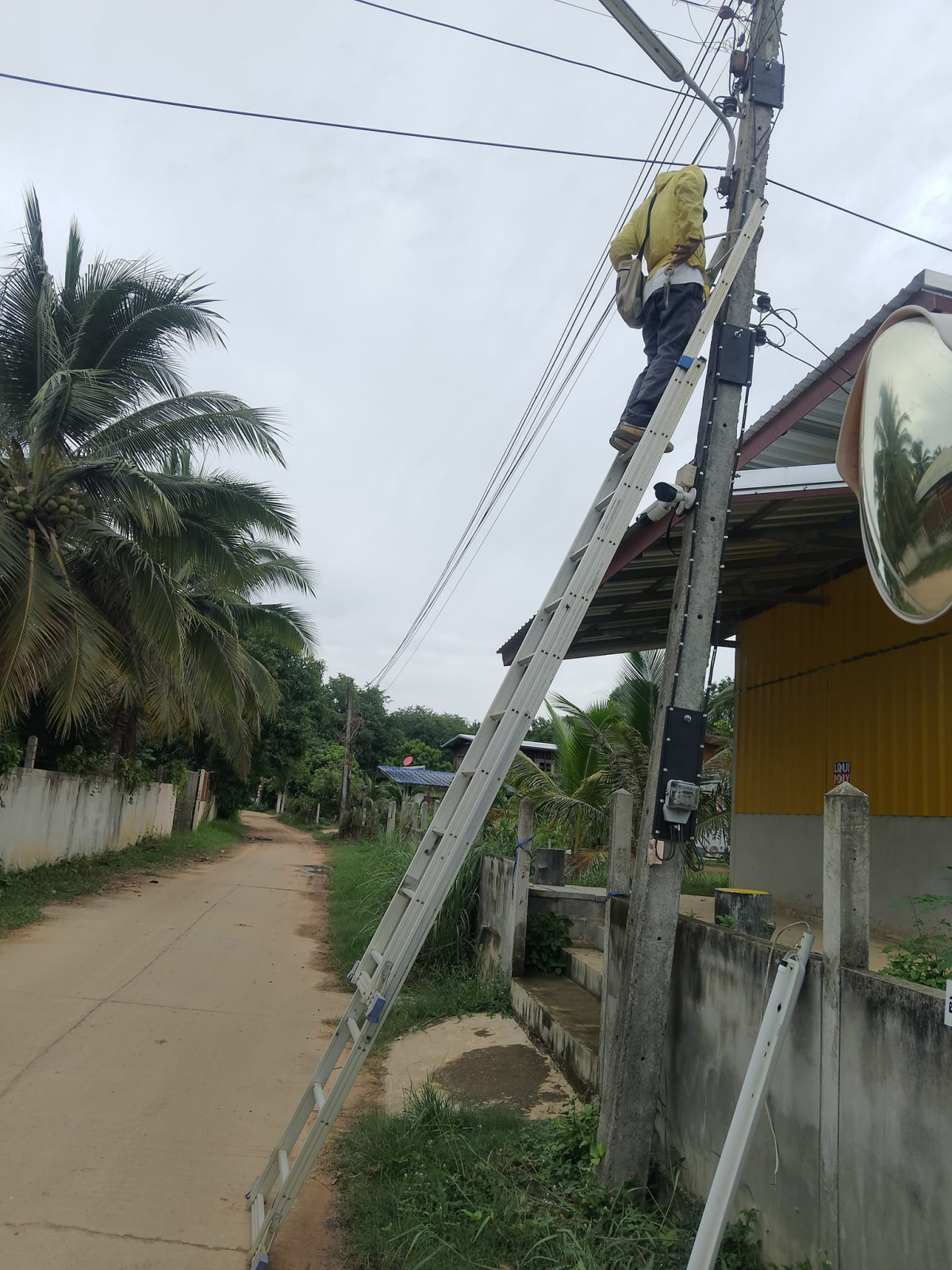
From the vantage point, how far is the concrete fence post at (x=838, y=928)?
119 inches

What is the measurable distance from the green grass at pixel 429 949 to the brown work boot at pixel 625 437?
15.8ft

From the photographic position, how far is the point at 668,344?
15.3 feet

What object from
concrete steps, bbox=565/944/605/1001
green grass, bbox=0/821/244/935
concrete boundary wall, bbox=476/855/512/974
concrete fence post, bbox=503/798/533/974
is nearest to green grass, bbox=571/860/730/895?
concrete boundary wall, bbox=476/855/512/974

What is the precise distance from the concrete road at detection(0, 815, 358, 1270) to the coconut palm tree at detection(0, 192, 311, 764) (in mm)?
3305

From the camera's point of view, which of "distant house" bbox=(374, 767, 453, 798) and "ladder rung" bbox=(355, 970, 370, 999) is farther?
"distant house" bbox=(374, 767, 453, 798)

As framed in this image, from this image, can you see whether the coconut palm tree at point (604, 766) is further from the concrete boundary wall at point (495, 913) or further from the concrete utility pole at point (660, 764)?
the concrete utility pole at point (660, 764)

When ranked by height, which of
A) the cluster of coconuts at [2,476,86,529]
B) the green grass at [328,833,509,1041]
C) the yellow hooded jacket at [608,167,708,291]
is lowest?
the green grass at [328,833,509,1041]

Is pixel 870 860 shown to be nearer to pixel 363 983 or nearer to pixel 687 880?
pixel 363 983

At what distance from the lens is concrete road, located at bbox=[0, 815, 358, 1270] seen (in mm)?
3820

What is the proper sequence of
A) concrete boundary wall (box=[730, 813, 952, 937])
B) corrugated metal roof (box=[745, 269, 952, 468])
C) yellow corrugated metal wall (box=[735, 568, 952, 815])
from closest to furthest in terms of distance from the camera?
corrugated metal roof (box=[745, 269, 952, 468]), concrete boundary wall (box=[730, 813, 952, 937]), yellow corrugated metal wall (box=[735, 568, 952, 815])

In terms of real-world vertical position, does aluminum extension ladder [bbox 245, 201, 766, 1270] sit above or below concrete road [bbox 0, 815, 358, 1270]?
above

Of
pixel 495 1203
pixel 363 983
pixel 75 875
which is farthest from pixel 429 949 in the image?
pixel 75 875

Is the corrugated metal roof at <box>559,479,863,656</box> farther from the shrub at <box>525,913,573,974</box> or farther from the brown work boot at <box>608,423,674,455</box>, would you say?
the shrub at <box>525,913,573,974</box>

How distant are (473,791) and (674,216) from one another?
9.82 feet
